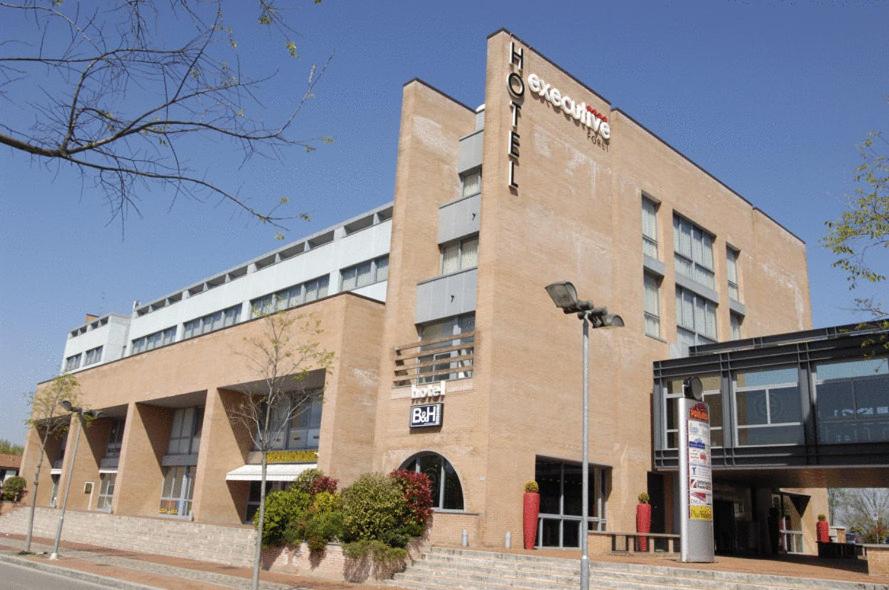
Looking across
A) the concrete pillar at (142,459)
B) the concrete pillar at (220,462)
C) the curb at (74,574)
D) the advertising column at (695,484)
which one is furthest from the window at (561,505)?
the concrete pillar at (142,459)

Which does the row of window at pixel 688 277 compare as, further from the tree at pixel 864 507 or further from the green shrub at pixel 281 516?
the tree at pixel 864 507

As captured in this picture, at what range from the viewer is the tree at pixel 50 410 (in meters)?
33.0

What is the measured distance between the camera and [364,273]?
38.4m

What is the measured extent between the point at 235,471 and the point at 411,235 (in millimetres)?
13502

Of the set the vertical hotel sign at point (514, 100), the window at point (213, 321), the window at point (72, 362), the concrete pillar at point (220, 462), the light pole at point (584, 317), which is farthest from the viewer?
the window at point (72, 362)

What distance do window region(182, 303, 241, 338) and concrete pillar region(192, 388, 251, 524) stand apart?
12.0 m

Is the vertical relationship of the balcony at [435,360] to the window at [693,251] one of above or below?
below

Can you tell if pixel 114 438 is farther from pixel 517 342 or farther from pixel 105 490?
pixel 517 342

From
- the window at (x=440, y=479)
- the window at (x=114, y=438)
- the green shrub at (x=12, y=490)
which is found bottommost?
the green shrub at (x=12, y=490)

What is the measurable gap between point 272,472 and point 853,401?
22910 mm

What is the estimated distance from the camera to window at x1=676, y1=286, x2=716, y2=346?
3466cm

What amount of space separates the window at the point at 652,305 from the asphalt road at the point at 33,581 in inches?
900

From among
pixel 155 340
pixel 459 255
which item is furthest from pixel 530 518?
pixel 155 340

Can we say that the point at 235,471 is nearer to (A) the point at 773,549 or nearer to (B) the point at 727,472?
(B) the point at 727,472
